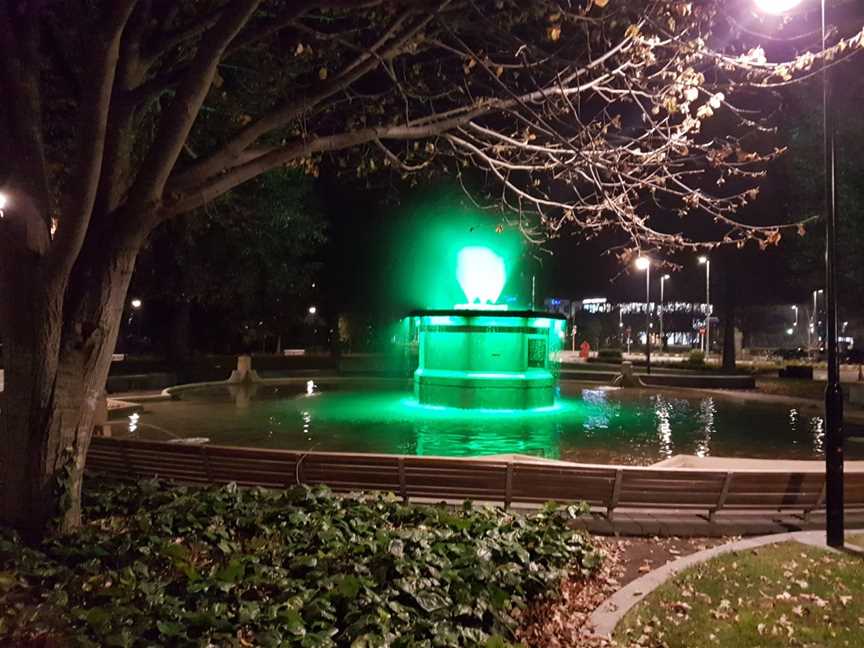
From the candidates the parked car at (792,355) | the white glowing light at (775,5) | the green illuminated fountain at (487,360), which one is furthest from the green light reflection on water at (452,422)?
the parked car at (792,355)

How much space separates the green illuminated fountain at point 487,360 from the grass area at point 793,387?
40.0ft

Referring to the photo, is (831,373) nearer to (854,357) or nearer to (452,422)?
(452,422)

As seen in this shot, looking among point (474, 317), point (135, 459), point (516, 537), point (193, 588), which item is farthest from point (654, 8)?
point (474, 317)

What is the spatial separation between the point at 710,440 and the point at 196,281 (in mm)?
25555

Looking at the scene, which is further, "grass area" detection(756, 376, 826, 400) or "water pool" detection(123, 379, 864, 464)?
"grass area" detection(756, 376, 826, 400)

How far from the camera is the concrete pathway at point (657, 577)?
6281 millimetres

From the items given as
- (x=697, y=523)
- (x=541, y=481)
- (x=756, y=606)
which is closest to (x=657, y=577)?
(x=756, y=606)

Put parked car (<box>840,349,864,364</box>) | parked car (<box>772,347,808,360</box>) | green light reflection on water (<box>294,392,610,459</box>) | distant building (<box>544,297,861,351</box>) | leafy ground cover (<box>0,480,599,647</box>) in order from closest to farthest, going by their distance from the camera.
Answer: leafy ground cover (<box>0,480,599,647</box>) → green light reflection on water (<box>294,392,610,459</box>) → parked car (<box>840,349,864,364</box>) → parked car (<box>772,347,808,360</box>) → distant building (<box>544,297,861,351</box>)

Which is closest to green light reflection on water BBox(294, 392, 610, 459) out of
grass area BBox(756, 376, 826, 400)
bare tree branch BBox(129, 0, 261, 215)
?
A: bare tree branch BBox(129, 0, 261, 215)

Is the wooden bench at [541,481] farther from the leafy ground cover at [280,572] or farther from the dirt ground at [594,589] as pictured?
the leafy ground cover at [280,572]

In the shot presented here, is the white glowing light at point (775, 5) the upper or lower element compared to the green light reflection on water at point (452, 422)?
upper

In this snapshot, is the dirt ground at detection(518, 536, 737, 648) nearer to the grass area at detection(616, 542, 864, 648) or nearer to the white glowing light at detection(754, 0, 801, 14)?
the grass area at detection(616, 542, 864, 648)

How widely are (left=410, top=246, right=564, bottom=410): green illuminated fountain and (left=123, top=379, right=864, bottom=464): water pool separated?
0.81m

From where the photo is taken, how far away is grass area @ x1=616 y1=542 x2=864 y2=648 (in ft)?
19.5
